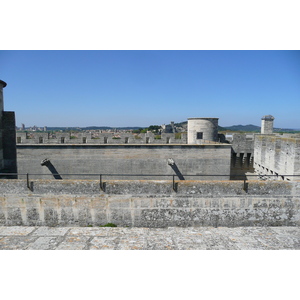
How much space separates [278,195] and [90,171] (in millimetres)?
9415

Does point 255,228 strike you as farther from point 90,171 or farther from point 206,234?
point 90,171

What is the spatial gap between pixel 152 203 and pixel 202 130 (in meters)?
9.75

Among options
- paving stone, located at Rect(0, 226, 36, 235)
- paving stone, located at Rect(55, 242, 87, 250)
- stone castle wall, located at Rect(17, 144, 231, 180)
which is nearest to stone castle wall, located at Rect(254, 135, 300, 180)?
stone castle wall, located at Rect(17, 144, 231, 180)

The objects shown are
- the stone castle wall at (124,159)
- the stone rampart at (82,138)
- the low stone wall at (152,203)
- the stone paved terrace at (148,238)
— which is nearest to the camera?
the stone paved terrace at (148,238)

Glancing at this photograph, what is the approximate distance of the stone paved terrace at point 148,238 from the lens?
5.59 meters

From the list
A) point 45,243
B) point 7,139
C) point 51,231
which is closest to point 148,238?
point 45,243

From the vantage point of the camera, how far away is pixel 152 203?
680 cm

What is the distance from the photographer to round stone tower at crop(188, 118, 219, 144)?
15267 millimetres

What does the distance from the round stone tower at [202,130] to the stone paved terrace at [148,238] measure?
30.4 ft

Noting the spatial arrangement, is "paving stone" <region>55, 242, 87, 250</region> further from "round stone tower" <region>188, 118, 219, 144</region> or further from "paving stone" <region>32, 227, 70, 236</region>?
"round stone tower" <region>188, 118, 219, 144</region>

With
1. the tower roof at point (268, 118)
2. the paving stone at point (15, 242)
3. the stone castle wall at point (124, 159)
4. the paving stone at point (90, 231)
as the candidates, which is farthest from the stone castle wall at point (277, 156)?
the paving stone at point (15, 242)

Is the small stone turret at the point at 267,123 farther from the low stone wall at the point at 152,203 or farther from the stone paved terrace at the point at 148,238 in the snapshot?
the stone paved terrace at the point at 148,238

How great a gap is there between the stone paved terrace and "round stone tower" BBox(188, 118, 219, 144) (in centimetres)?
926

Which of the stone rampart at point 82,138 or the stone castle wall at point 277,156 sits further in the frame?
the stone rampart at point 82,138
